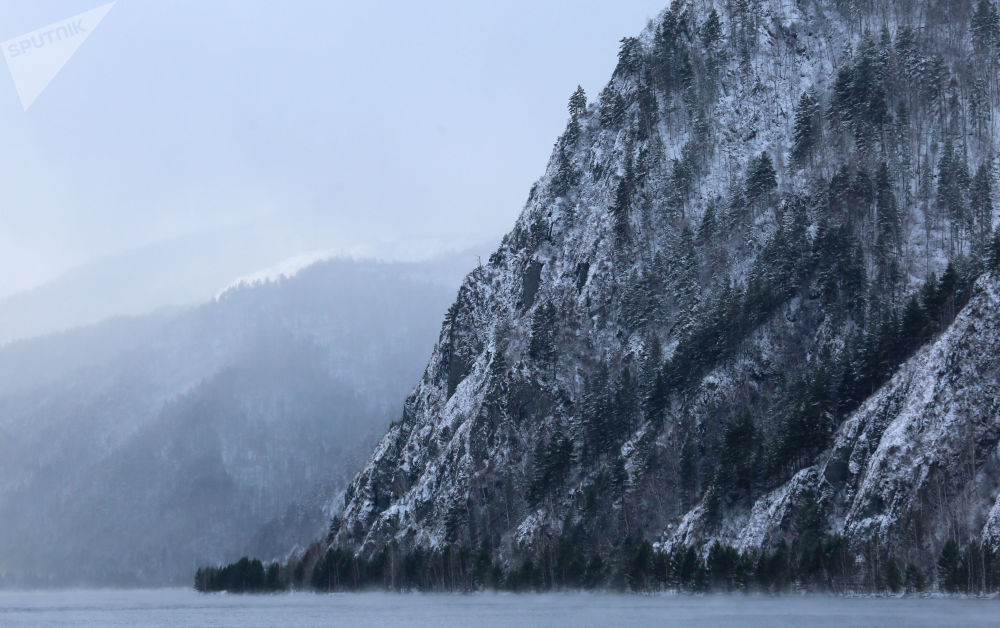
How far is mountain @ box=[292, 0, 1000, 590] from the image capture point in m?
111

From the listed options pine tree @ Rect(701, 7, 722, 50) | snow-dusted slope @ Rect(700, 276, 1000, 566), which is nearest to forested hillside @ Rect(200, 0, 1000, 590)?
snow-dusted slope @ Rect(700, 276, 1000, 566)

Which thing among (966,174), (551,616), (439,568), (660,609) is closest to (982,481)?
(660,609)

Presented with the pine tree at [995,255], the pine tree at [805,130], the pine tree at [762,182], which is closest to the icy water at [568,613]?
the pine tree at [995,255]

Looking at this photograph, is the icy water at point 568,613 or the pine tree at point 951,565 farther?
the pine tree at point 951,565

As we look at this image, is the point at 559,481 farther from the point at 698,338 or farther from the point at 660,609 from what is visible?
the point at 660,609

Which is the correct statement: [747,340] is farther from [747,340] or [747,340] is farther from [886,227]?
[886,227]

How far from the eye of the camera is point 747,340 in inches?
5738

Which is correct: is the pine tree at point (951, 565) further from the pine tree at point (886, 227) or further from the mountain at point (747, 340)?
the pine tree at point (886, 227)

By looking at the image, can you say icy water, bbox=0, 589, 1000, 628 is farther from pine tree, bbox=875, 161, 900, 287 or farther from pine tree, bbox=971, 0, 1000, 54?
pine tree, bbox=971, 0, 1000, 54

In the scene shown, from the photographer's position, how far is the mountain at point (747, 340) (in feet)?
365

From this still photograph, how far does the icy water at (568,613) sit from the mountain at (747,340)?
5356 mm

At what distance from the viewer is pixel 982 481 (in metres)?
105

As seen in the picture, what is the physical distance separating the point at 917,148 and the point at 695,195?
35.6m

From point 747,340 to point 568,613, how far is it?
57.1 meters
